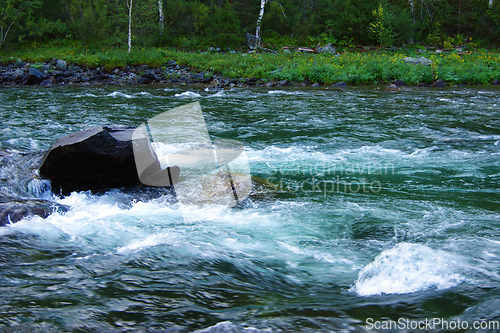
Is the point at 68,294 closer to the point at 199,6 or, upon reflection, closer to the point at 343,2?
the point at 199,6

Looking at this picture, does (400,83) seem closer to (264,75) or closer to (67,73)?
(264,75)

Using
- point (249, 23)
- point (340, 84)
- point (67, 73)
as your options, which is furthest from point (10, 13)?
point (340, 84)

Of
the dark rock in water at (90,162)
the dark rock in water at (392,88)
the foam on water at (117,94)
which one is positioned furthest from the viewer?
the dark rock in water at (392,88)

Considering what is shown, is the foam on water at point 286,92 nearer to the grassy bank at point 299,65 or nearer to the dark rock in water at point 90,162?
the grassy bank at point 299,65

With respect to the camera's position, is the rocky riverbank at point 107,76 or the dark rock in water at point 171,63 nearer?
the rocky riverbank at point 107,76

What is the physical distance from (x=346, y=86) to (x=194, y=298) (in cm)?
1568

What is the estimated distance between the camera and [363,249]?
3.38m

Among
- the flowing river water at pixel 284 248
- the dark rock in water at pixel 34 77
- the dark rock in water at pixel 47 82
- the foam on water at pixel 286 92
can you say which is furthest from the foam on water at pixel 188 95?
the dark rock in water at pixel 34 77

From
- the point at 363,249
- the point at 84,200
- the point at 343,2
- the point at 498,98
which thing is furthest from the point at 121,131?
the point at 343,2

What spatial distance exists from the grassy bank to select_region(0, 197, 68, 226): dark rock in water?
596 inches

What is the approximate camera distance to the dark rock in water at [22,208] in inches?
148

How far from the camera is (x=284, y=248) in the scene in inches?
138

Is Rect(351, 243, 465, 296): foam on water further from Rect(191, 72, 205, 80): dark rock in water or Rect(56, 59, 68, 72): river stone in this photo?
Rect(56, 59, 68, 72): river stone

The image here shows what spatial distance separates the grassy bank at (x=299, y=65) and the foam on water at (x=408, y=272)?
1541 centimetres
